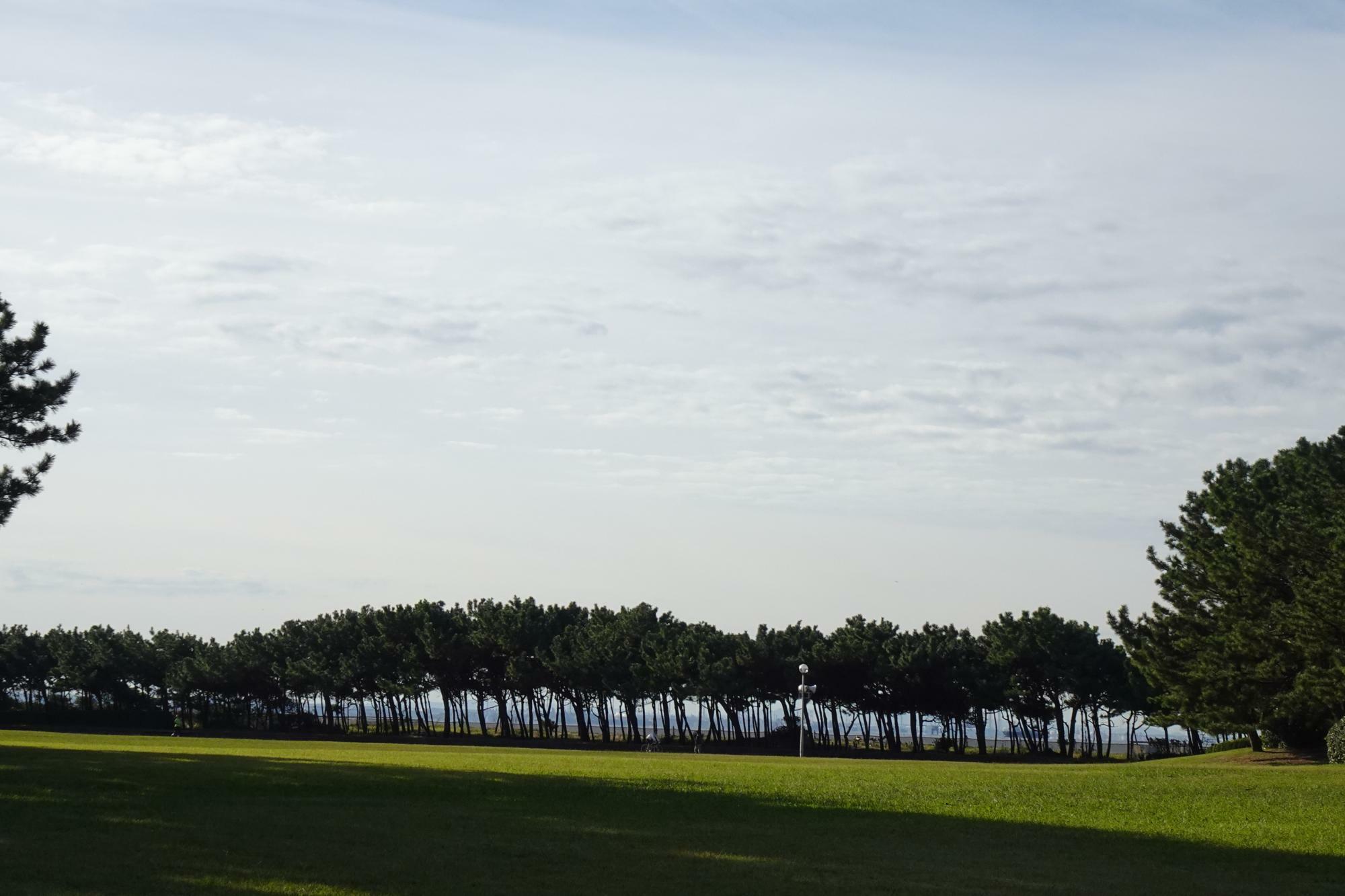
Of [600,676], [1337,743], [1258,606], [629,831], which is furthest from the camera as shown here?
[600,676]

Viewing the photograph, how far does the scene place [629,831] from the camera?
20891 mm

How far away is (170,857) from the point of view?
54.1 ft

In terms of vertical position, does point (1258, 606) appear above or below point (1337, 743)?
above

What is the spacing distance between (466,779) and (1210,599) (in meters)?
41.1

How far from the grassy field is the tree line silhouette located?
148 feet

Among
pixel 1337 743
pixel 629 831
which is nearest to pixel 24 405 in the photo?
pixel 629 831

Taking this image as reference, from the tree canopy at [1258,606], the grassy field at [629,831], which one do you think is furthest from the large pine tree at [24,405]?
the tree canopy at [1258,606]

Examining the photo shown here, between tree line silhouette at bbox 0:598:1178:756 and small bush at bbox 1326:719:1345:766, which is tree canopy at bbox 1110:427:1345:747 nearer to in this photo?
small bush at bbox 1326:719:1345:766

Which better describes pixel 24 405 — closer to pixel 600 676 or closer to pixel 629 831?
pixel 629 831

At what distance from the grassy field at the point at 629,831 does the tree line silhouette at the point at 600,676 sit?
45.0 metres

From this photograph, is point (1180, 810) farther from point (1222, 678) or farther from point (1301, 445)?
point (1301, 445)

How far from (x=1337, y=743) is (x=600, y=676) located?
49403 mm

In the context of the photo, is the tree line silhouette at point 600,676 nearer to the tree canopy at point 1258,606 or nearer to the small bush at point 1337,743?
the tree canopy at point 1258,606

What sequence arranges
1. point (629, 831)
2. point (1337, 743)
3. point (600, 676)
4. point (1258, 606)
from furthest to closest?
point (600, 676), point (1258, 606), point (1337, 743), point (629, 831)
